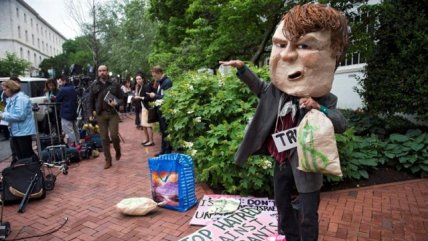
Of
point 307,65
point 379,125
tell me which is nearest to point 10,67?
point 379,125

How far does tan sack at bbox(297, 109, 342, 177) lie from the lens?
2.11 meters

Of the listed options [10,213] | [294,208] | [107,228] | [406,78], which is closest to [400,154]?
[406,78]

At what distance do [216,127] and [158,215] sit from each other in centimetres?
145

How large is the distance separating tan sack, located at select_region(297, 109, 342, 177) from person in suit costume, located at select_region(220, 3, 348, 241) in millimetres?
148

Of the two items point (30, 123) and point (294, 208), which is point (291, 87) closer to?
point (294, 208)

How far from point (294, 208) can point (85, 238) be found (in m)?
2.25

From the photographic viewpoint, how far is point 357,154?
505 cm

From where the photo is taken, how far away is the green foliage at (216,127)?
4.23 meters

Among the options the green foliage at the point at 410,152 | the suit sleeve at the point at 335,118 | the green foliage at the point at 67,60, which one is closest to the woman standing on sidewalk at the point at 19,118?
the suit sleeve at the point at 335,118

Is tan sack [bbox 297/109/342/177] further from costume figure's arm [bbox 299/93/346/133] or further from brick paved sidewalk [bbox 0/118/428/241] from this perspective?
brick paved sidewalk [bbox 0/118/428/241]

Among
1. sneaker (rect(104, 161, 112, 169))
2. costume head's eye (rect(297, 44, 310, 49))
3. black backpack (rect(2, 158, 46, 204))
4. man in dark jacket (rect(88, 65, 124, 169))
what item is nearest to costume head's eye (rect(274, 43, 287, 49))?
costume head's eye (rect(297, 44, 310, 49))

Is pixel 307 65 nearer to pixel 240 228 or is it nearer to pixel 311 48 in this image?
pixel 311 48

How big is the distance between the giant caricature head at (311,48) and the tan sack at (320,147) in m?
0.28

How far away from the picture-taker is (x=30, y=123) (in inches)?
211
